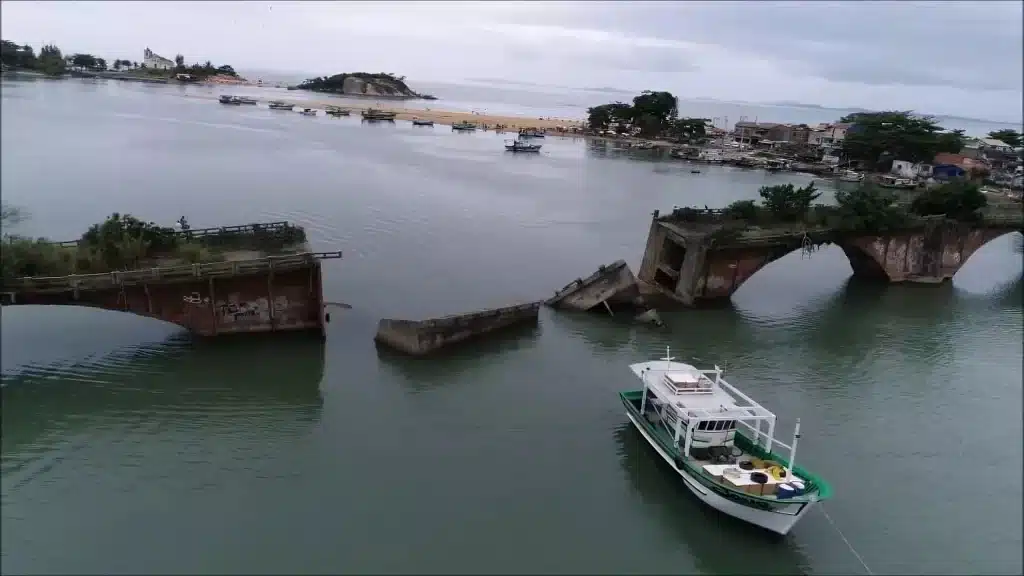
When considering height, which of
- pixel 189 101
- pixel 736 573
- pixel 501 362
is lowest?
pixel 736 573

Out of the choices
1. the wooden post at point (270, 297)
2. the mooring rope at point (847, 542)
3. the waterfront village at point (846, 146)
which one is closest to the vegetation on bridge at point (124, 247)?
the wooden post at point (270, 297)

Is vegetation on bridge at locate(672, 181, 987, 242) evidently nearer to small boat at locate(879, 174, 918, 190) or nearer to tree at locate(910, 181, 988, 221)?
tree at locate(910, 181, 988, 221)

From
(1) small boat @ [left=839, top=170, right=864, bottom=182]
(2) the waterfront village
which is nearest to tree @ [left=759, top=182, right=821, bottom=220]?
(2) the waterfront village

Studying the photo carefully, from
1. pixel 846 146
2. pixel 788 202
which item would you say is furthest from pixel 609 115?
pixel 788 202

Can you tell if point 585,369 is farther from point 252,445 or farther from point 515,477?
point 252,445

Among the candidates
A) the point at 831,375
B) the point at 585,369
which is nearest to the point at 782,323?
the point at 831,375

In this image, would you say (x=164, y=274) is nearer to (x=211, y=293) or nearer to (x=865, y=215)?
(x=211, y=293)
